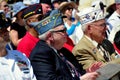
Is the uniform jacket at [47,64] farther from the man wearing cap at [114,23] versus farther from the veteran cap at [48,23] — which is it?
the man wearing cap at [114,23]

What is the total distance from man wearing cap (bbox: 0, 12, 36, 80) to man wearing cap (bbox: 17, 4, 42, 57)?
405 millimetres

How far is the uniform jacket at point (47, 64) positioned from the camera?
4312mm

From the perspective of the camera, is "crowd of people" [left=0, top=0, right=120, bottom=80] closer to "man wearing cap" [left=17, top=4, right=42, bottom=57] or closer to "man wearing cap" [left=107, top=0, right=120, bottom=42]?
"man wearing cap" [left=17, top=4, right=42, bottom=57]

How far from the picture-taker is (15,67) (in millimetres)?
4234

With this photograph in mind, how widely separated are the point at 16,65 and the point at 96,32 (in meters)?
1.84

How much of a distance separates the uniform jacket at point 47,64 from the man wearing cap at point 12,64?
0.29 feet

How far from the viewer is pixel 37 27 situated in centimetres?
470

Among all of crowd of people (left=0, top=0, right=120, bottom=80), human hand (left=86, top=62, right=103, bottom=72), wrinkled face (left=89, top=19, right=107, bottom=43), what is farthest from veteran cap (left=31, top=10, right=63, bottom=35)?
wrinkled face (left=89, top=19, right=107, bottom=43)

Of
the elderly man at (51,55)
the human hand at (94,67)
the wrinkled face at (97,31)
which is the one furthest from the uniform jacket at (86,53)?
the elderly man at (51,55)

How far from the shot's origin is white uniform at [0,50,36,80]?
412cm

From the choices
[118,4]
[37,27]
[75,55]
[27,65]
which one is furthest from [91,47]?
[118,4]

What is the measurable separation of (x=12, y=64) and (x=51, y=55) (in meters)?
0.44

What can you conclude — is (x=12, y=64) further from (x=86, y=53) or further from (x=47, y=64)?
(x=86, y=53)

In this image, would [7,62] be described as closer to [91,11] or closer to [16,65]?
[16,65]
